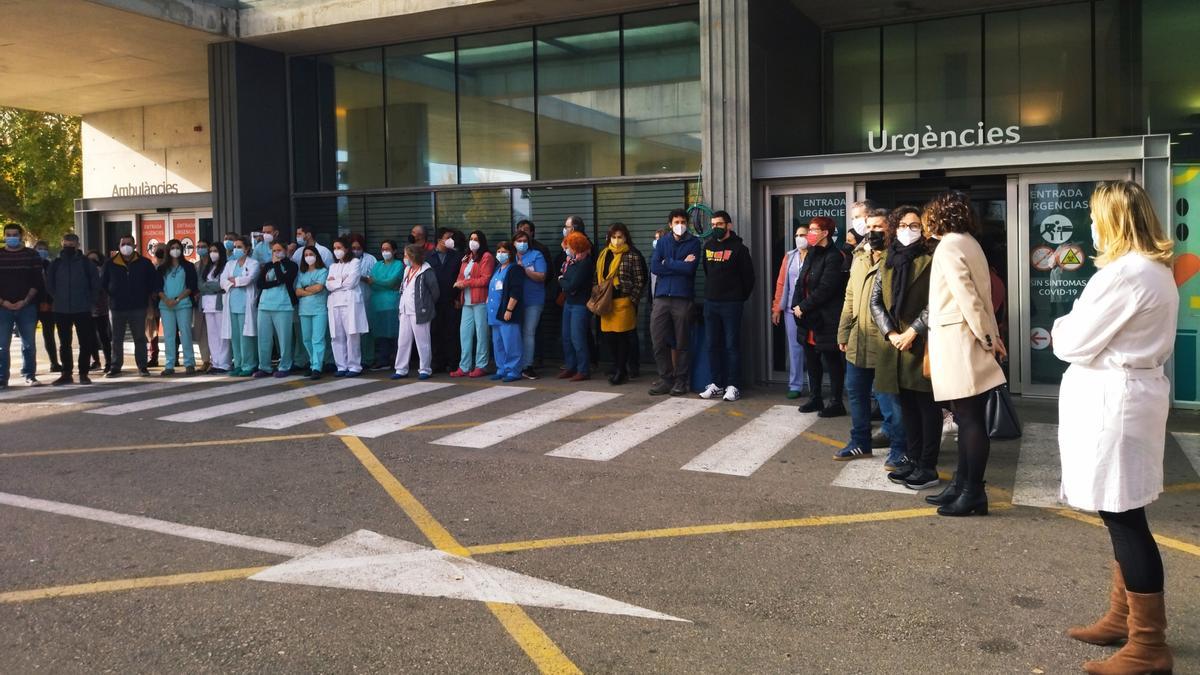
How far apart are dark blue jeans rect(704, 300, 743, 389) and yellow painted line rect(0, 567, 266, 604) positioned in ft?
21.2

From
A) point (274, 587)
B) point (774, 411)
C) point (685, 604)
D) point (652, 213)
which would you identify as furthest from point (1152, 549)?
point (652, 213)

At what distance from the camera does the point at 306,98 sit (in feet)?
53.9

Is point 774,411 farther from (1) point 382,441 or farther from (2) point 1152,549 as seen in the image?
(2) point 1152,549

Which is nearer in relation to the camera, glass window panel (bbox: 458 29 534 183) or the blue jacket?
the blue jacket

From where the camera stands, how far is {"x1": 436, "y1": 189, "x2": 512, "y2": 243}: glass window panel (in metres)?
14.6

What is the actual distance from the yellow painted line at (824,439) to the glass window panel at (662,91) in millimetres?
5465

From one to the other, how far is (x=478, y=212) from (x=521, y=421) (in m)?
6.25

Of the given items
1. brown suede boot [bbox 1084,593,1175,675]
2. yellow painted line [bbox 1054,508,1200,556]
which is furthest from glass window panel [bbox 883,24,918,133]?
brown suede boot [bbox 1084,593,1175,675]

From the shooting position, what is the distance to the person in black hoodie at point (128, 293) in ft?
45.0

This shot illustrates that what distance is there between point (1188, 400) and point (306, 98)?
1375 centimetres

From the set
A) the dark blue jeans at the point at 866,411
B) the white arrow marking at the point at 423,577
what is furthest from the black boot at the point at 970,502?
the white arrow marking at the point at 423,577

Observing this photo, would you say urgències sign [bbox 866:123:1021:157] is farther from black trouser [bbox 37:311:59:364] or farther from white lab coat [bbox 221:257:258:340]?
black trouser [bbox 37:311:59:364]

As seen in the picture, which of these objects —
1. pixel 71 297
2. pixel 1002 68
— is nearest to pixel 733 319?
pixel 1002 68

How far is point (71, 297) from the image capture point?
13086mm
